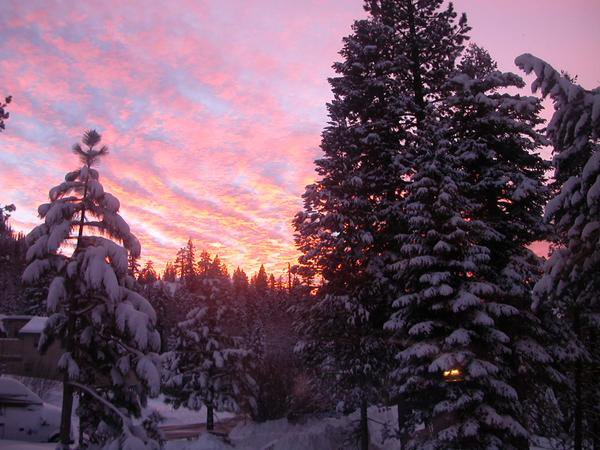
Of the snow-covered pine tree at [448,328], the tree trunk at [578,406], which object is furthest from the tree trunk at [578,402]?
the snow-covered pine tree at [448,328]

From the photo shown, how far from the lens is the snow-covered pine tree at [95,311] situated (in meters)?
13.3

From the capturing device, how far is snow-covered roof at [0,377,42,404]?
16344 mm

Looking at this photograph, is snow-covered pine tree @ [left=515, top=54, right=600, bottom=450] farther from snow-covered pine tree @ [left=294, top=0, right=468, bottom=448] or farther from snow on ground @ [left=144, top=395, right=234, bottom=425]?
snow on ground @ [left=144, top=395, right=234, bottom=425]

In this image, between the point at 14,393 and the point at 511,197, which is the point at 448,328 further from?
the point at 14,393

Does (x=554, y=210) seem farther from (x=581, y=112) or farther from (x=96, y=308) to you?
(x=96, y=308)

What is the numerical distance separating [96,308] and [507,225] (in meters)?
13.0

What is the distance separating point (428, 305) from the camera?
51.9 ft

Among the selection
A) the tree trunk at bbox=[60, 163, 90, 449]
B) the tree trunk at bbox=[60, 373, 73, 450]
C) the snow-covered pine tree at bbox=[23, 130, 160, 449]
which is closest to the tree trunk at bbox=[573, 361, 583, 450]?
the snow-covered pine tree at bbox=[23, 130, 160, 449]

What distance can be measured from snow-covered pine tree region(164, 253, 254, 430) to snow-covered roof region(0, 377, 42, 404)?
13.2 metres

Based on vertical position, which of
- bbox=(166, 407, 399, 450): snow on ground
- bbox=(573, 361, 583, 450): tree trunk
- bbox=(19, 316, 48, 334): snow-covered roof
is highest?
bbox=(19, 316, 48, 334): snow-covered roof

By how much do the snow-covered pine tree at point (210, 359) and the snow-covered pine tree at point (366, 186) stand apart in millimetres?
10069

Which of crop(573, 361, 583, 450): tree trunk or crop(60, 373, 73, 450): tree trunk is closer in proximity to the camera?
crop(60, 373, 73, 450): tree trunk

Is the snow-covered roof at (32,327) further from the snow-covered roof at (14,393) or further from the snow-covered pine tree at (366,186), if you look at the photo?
the snow-covered pine tree at (366,186)

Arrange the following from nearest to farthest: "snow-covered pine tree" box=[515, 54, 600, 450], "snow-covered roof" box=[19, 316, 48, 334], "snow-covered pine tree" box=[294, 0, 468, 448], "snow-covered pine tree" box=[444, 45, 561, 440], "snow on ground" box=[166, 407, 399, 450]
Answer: "snow-covered pine tree" box=[515, 54, 600, 450] < "snow-covered pine tree" box=[444, 45, 561, 440] < "snow-covered pine tree" box=[294, 0, 468, 448] < "snow on ground" box=[166, 407, 399, 450] < "snow-covered roof" box=[19, 316, 48, 334]
